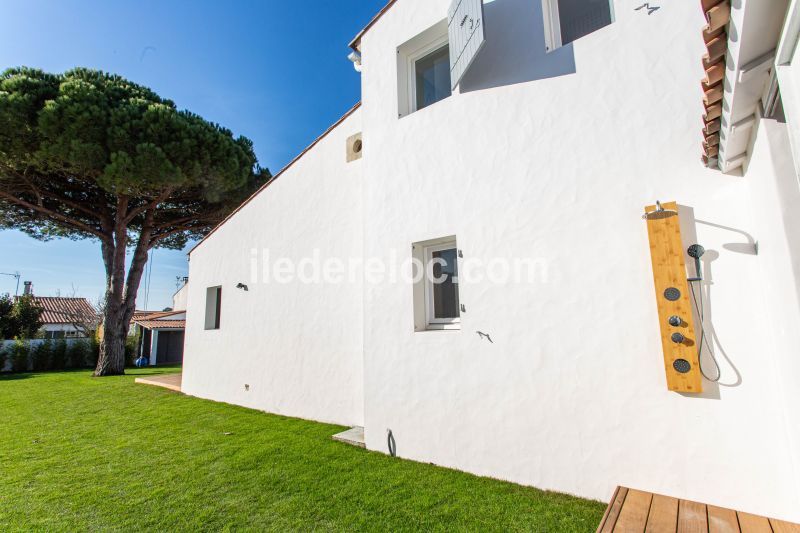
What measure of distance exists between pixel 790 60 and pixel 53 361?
34.9 metres

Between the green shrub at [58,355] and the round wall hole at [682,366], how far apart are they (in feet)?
111

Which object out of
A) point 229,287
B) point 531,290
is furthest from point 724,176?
point 229,287

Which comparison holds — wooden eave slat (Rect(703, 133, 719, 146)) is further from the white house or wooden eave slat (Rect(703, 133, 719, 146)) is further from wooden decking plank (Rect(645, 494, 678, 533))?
wooden decking plank (Rect(645, 494, 678, 533))

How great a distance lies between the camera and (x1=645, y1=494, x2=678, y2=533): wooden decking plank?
2994 mm

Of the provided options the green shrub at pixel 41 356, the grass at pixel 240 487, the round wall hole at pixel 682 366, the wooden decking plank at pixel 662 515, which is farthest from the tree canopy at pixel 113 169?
the wooden decking plank at pixel 662 515

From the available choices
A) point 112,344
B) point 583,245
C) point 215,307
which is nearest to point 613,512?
point 583,245

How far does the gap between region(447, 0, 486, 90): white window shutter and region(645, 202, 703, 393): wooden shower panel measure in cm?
312

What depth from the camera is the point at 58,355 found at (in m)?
24.6

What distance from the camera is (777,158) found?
2.59 meters

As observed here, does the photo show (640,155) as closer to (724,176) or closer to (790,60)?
(724,176)

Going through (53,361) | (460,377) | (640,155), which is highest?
(640,155)

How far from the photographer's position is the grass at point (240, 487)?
3.82 m

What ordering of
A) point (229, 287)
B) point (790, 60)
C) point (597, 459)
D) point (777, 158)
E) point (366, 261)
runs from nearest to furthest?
point (790, 60), point (777, 158), point (597, 459), point (366, 261), point (229, 287)

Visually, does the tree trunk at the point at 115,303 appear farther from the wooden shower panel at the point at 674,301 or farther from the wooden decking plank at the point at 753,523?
the wooden decking plank at the point at 753,523
